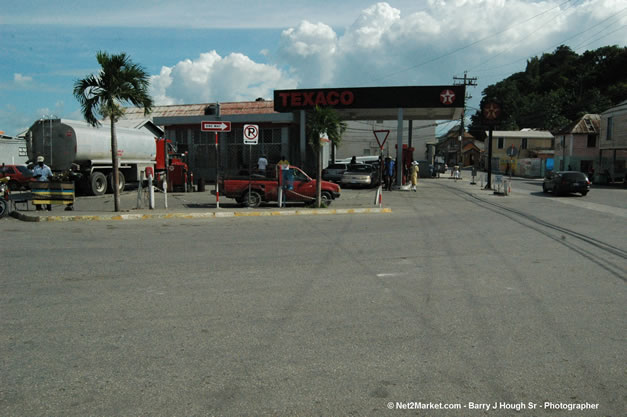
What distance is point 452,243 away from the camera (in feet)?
35.2

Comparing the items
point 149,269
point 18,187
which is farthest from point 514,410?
point 18,187

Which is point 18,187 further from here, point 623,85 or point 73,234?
point 623,85

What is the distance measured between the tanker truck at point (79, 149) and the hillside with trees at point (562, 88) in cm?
6576

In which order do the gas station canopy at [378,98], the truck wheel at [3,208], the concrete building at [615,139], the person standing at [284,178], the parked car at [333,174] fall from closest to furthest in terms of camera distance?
the truck wheel at [3,208] < the person standing at [284,178] < the gas station canopy at [378,98] < the parked car at [333,174] < the concrete building at [615,139]

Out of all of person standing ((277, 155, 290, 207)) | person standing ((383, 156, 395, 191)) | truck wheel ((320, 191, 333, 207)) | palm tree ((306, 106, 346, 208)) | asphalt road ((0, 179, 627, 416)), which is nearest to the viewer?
asphalt road ((0, 179, 627, 416))

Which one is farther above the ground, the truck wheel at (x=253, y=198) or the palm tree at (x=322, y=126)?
the palm tree at (x=322, y=126)

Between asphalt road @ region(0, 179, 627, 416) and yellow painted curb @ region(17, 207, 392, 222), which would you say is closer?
asphalt road @ region(0, 179, 627, 416)

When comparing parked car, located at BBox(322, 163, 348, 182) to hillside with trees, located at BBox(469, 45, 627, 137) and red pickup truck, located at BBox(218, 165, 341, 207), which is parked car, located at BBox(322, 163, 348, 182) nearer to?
red pickup truck, located at BBox(218, 165, 341, 207)

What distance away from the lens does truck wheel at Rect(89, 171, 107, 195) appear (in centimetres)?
2255

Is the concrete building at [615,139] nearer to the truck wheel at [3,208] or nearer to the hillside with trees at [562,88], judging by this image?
the hillside with trees at [562,88]

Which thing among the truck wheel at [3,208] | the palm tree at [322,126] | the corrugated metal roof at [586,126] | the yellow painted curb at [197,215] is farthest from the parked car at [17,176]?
the corrugated metal roof at [586,126]

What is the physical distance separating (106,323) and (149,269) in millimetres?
2648

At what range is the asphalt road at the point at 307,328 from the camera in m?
3.73

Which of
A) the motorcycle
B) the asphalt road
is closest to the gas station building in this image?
the motorcycle
